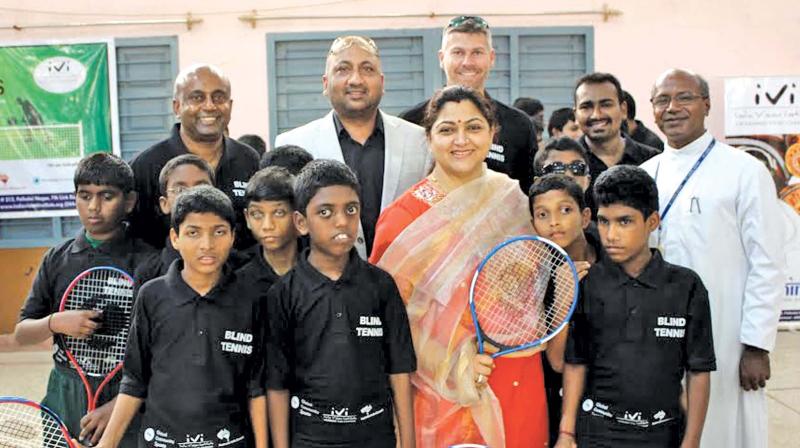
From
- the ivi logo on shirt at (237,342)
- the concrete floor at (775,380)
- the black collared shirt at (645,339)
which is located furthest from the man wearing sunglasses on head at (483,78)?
the concrete floor at (775,380)

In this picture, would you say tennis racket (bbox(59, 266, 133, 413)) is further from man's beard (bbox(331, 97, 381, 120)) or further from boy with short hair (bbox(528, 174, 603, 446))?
boy with short hair (bbox(528, 174, 603, 446))

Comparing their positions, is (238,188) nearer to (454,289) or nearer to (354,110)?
(354,110)

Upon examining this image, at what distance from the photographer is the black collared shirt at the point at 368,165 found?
11.3ft

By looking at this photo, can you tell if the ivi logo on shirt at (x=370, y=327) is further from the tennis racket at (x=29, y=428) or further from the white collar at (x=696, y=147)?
the white collar at (x=696, y=147)

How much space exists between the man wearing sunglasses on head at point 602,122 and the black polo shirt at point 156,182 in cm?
173

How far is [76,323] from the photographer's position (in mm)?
2922

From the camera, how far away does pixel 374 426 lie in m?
2.55

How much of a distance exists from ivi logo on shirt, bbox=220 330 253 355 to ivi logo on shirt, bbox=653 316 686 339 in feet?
4.74

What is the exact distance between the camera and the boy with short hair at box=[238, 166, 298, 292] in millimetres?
2869

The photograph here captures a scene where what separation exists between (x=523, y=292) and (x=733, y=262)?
115cm

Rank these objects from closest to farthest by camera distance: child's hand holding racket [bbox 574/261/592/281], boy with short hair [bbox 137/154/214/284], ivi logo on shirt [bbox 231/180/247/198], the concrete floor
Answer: child's hand holding racket [bbox 574/261/592/281]
boy with short hair [bbox 137/154/214/284]
ivi logo on shirt [bbox 231/180/247/198]
the concrete floor

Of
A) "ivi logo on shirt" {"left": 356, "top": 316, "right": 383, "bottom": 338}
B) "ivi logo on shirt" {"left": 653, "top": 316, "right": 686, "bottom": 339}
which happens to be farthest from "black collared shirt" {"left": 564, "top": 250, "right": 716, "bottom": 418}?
"ivi logo on shirt" {"left": 356, "top": 316, "right": 383, "bottom": 338}

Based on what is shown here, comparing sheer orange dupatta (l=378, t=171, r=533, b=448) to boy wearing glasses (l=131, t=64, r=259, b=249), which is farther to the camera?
boy wearing glasses (l=131, t=64, r=259, b=249)

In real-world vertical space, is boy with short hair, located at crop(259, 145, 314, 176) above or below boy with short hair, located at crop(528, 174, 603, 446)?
above
